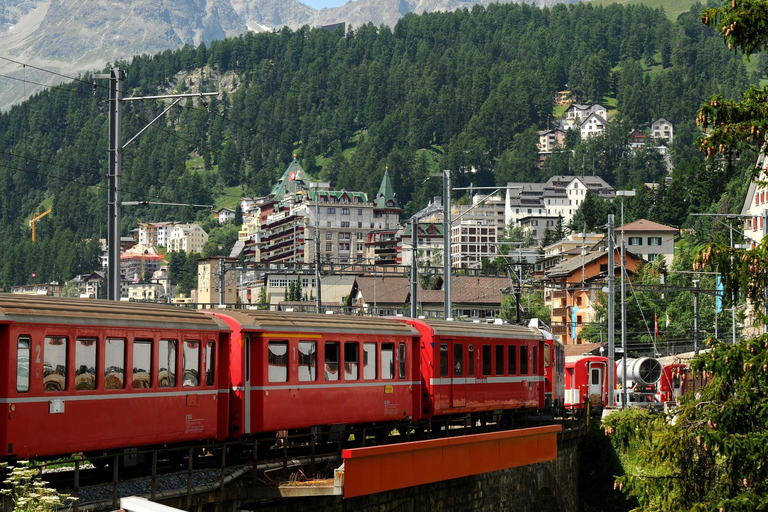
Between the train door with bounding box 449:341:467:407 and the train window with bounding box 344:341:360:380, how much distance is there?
5002 millimetres

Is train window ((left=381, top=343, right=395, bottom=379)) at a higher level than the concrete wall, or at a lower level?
higher

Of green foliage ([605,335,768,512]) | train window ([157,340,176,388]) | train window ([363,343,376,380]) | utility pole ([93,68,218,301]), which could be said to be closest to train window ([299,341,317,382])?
train window ([363,343,376,380])

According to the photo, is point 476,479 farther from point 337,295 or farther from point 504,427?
point 337,295

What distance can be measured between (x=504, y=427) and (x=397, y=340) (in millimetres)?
8231

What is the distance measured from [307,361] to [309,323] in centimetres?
81

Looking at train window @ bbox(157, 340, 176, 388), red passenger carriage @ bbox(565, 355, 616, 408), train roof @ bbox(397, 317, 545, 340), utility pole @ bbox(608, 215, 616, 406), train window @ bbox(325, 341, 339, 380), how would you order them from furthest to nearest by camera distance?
red passenger carriage @ bbox(565, 355, 616, 408) < utility pole @ bbox(608, 215, 616, 406) < train roof @ bbox(397, 317, 545, 340) < train window @ bbox(325, 341, 339, 380) < train window @ bbox(157, 340, 176, 388)

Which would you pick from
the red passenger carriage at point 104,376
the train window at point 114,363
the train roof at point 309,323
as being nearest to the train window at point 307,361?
the train roof at point 309,323

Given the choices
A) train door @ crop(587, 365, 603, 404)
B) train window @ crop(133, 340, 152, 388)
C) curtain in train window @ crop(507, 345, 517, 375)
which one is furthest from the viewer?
train door @ crop(587, 365, 603, 404)

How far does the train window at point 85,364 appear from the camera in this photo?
1845cm

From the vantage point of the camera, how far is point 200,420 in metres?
21.5

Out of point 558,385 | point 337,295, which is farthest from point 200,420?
point 337,295

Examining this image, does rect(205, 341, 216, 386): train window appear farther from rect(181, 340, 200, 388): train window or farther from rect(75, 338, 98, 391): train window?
rect(75, 338, 98, 391): train window

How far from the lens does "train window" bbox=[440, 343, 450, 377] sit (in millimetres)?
30530

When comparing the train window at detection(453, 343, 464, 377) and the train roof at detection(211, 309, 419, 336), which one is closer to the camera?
the train roof at detection(211, 309, 419, 336)
